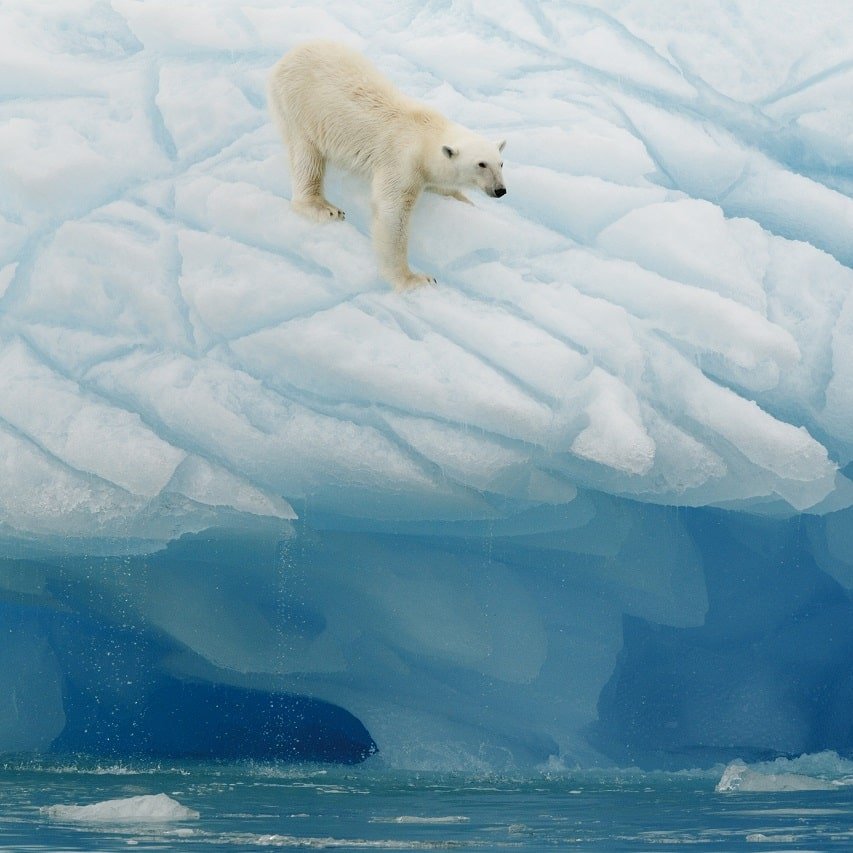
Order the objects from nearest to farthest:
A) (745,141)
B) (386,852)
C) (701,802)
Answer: (386,852) → (701,802) → (745,141)

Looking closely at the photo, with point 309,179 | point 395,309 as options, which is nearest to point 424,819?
point 395,309

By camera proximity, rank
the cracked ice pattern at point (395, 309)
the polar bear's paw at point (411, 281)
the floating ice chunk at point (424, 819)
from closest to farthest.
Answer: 1. the floating ice chunk at point (424, 819)
2. the polar bear's paw at point (411, 281)
3. the cracked ice pattern at point (395, 309)

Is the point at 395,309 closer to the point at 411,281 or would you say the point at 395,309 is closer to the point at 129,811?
the point at 411,281

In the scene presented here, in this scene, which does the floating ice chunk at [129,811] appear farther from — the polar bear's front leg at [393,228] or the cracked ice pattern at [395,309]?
the polar bear's front leg at [393,228]

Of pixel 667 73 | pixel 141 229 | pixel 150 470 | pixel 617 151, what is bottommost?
pixel 150 470

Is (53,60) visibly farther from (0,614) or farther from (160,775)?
(160,775)

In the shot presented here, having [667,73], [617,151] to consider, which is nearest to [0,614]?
[617,151]

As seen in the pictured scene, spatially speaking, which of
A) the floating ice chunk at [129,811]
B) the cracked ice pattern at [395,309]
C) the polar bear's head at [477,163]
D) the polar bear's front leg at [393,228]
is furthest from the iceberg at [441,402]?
the floating ice chunk at [129,811]
